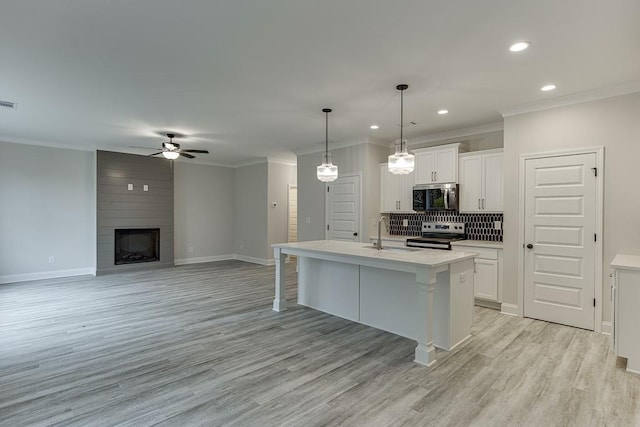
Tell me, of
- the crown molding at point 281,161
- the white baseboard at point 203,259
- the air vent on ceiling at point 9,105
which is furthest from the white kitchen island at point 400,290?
the white baseboard at point 203,259

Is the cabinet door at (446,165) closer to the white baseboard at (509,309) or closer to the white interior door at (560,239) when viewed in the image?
the white interior door at (560,239)

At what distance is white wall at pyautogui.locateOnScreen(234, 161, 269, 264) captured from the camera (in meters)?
8.40

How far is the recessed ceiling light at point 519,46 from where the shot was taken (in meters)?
2.66

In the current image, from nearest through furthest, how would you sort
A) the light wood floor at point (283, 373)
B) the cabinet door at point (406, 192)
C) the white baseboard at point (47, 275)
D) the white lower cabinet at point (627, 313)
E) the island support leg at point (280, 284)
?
the light wood floor at point (283, 373) < the white lower cabinet at point (627, 313) < the island support leg at point (280, 284) < the cabinet door at point (406, 192) < the white baseboard at point (47, 275)

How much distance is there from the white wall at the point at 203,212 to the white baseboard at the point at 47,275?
1848 mm

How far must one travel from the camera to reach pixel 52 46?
2.72 m

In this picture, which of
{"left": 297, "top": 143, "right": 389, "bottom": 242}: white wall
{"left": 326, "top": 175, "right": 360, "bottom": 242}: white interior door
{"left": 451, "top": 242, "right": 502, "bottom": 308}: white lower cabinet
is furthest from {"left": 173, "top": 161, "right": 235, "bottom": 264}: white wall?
{"left": 451, "top": 242, "right": 502, "bottom": 308}: white lower cabinet

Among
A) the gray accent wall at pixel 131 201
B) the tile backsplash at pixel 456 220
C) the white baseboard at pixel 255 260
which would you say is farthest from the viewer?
the white baseboard at pixel 255 260

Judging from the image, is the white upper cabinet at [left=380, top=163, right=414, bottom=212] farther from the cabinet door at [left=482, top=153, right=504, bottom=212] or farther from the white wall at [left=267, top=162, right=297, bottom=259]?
the white wall at [left=267, top=162, right=297, bottom=259]

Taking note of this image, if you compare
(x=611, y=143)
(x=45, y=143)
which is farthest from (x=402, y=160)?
(x=45, y=143)

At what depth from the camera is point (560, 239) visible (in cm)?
393

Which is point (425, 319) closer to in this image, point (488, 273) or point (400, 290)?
point (400, 290)

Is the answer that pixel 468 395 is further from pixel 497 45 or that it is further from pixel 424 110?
pixel 424 110

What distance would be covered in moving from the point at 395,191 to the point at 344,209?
101cm
